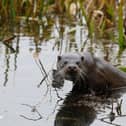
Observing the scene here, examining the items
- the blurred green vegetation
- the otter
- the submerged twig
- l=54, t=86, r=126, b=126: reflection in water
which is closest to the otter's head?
the otter

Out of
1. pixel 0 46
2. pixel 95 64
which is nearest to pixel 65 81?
pixel 95 64

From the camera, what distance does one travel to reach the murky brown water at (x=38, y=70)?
13.6ft

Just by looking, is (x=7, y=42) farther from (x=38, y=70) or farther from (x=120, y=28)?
(x=38, y=70)

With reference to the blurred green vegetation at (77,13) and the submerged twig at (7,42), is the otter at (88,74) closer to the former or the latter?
the submerged twig at (7,42)

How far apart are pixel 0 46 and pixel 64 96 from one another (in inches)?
79.6

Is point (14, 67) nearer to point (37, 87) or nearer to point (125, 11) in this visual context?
point (37, 87)

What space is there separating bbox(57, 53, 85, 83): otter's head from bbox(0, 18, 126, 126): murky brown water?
0.16 meters

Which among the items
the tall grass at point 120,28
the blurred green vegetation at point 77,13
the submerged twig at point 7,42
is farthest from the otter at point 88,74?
the blurred green vegetation at point 77,13

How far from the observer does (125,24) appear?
23.9ft

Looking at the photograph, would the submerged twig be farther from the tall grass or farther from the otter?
the otter

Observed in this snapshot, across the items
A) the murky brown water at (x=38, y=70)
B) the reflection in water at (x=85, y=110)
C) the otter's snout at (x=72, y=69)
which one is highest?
the otter's snout at (x=72, y=69)

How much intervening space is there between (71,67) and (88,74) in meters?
0.32

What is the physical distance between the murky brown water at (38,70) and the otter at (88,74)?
0.43ft

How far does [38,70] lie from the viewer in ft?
Answer: 17.9
